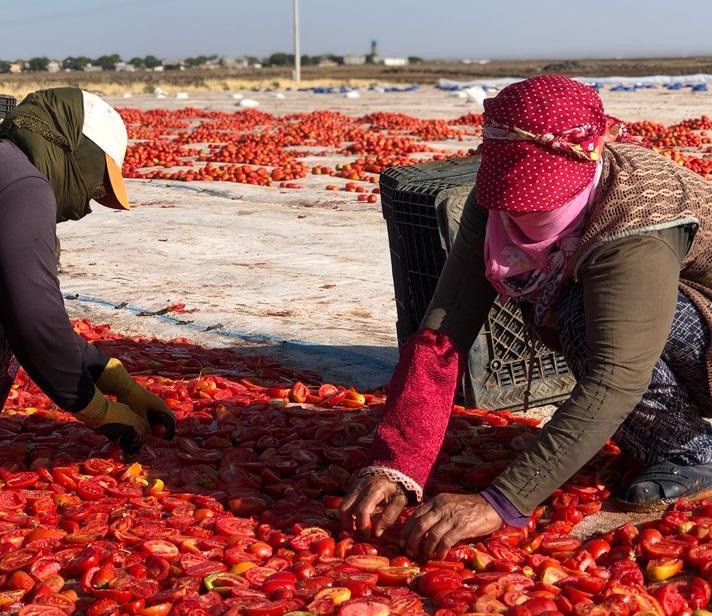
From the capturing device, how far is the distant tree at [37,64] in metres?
103

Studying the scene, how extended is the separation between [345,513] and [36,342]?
4.03 feet

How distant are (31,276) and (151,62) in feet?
389

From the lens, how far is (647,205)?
10.4 ft

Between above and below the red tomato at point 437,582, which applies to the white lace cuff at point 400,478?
above

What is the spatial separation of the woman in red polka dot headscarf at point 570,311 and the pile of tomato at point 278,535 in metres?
0.15

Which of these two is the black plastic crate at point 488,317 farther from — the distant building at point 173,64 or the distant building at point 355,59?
the distant building at point 355,59

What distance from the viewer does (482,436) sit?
437 cm

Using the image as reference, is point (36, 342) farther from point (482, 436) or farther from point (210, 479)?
point (482, 436)

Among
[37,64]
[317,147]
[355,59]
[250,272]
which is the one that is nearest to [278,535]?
[250,272]

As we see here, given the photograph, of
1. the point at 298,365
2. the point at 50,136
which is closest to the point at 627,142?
the point at 50,136

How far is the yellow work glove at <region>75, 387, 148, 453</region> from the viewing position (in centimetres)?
382

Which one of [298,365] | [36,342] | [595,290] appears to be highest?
[595,290]

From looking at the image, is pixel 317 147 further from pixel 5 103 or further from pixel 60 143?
pixel 60 143

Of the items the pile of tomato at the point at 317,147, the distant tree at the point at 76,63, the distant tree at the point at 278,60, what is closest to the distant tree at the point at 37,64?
the distant tree at the point at 76,63
